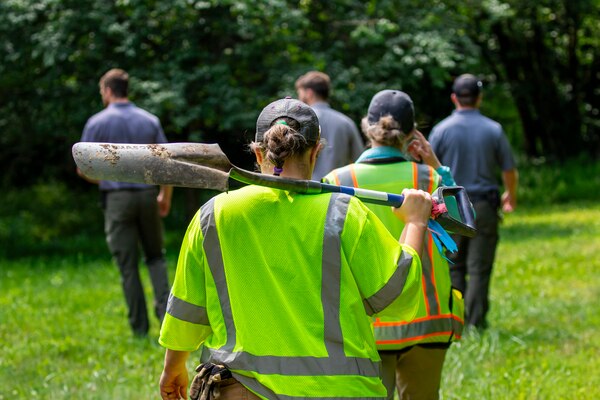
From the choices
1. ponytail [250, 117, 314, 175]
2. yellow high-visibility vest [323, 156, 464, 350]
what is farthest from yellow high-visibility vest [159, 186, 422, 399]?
yellow high-visibility vest [323, 156, 464, 350]

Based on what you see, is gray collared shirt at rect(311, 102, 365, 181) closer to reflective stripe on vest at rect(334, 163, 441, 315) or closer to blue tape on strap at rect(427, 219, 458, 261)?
reflective stripe on vest at rect(334, 163, 441, 315)

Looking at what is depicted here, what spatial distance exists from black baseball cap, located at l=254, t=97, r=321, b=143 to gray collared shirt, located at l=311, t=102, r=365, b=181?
4542 mm

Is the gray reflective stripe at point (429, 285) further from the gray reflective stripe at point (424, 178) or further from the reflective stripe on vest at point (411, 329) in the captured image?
the gray reflective stripe at point (424, 178)

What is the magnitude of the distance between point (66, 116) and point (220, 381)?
1444cm

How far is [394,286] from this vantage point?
10.5ft

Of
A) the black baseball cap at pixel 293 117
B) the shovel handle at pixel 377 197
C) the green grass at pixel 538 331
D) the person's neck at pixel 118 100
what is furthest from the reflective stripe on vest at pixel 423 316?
the person's neck at pixel 118 100

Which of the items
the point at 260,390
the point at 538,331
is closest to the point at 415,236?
the point at 260,390

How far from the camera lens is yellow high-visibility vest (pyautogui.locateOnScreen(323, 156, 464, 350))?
446 centimetres

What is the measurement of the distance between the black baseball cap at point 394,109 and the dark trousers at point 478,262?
11.9 feet

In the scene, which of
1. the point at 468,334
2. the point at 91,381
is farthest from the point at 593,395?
the point at 91,381

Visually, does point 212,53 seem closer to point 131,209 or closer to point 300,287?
point 131,209

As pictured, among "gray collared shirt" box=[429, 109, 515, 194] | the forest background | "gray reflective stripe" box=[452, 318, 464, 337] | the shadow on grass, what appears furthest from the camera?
the shadow on grass

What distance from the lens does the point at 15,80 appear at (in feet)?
55.8

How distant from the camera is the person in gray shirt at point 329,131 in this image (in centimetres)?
796
